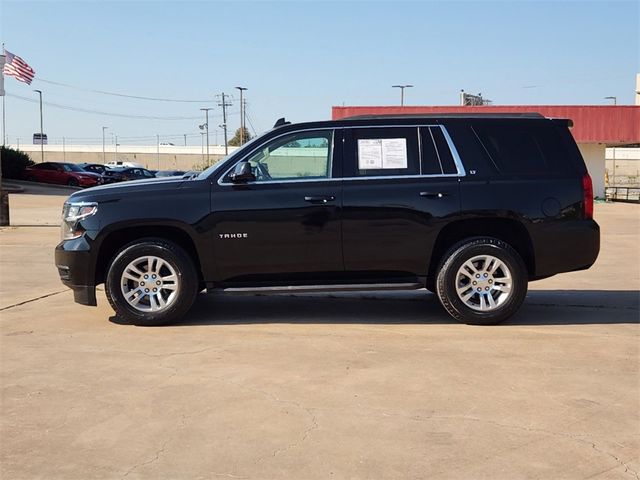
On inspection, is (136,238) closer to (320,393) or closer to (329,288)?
(329,288)

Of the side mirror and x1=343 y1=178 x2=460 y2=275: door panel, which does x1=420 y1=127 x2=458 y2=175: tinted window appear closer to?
x1=343 y1=178 x2=460 y2=275: door panel

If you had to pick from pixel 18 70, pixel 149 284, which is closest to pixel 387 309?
pixel 149 284

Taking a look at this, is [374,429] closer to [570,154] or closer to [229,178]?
[229,178]

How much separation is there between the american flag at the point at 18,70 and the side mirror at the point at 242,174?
20.9 metres

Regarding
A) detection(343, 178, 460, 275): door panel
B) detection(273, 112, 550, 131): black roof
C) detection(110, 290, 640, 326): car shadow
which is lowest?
detection(110, 290, 640, 326): car shadow

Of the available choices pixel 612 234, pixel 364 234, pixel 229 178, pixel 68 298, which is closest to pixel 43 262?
pixel 68 298

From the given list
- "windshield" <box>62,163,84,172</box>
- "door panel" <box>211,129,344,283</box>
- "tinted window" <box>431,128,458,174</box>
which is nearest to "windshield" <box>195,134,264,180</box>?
"door panel" <box>211,129,344,283</box>

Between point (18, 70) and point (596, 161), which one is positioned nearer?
point (18, 70)

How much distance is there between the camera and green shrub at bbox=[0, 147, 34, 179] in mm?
44281

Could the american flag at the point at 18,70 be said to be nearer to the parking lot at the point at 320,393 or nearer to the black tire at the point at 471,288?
the parking lot at the point at 320,393

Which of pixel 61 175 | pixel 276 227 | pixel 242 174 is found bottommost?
pixel 276 227

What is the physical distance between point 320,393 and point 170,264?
8.28 ft

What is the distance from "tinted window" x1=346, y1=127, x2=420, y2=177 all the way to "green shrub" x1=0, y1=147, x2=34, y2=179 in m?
42.1

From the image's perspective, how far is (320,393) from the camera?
16.1 ft
